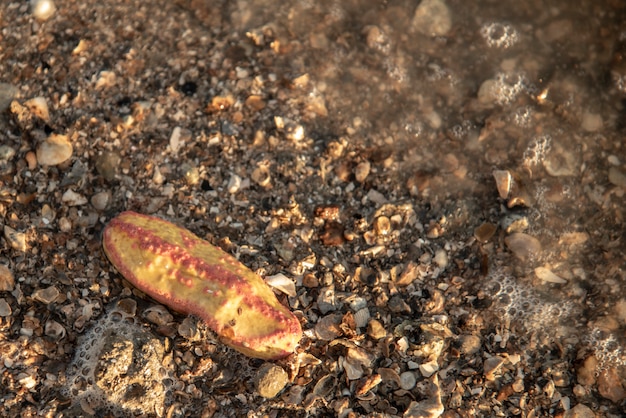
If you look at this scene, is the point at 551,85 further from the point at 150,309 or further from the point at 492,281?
the point at 150,309

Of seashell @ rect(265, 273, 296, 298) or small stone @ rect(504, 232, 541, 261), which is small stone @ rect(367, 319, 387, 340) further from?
small stone @ rect(504, 232, 541, 261)

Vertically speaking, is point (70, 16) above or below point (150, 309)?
above

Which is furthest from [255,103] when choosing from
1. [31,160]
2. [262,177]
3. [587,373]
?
[587,373]

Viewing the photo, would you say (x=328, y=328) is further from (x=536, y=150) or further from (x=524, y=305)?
(x=536, y=150)

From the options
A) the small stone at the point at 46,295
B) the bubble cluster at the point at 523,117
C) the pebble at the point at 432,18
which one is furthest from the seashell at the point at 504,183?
the small stone at the point at 46,295

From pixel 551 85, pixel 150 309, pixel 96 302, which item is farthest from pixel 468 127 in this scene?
pixel 96 302

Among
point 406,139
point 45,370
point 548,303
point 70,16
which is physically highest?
point 70,16

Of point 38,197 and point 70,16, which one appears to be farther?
point 70,16
